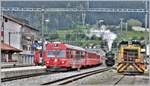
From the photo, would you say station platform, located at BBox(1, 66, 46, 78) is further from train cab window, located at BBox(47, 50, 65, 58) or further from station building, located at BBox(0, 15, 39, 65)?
station building, located at BBox(0, 15, 39, 65)

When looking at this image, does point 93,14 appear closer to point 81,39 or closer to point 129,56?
point 129,56

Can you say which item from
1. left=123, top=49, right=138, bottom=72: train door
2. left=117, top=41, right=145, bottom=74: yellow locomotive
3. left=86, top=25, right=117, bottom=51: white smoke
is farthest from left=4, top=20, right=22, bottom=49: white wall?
left=123, top=49, right=138, bottom=72: train door

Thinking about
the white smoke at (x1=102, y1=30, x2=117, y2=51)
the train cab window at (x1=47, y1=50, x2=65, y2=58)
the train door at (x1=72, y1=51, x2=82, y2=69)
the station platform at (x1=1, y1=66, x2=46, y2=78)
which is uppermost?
the white smoke at (x1=102, y1=30, x2=117, y2=51)

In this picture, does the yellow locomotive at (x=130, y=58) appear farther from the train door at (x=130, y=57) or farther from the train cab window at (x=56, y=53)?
the train cab window at (x=56, y=53)

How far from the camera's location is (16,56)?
6806 cm

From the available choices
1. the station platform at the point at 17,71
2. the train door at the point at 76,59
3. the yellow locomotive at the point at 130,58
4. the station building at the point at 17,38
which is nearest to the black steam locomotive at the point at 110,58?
the station building at the point at 17,38

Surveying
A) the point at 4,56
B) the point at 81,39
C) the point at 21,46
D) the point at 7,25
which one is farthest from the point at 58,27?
the point at 21,46

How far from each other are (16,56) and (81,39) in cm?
1319

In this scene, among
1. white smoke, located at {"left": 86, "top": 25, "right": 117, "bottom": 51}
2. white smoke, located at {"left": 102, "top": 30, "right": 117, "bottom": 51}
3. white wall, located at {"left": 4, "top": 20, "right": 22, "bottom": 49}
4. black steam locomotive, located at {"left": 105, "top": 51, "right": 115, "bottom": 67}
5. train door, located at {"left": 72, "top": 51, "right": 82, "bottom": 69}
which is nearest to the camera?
train door, located at {"left": 72, "top": 51, "right": 82, "bottom": 69}

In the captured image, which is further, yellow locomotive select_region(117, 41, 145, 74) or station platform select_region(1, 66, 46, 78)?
yellow locomotive select_region(117, 41, 145, 74)

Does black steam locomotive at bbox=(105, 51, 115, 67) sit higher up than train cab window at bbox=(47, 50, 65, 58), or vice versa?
train cab window at bbox=(47, 50, 65, 58)

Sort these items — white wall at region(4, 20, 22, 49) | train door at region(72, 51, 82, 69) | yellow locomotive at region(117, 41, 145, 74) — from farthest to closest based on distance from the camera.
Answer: white wall at region(4, 20, 22, 49) < train door at region(72, 51, 82, 69) < yellow locomotive at region(117, 41, 145, 74)

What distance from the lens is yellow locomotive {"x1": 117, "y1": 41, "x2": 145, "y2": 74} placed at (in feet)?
110

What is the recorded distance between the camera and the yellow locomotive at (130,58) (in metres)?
33.6
